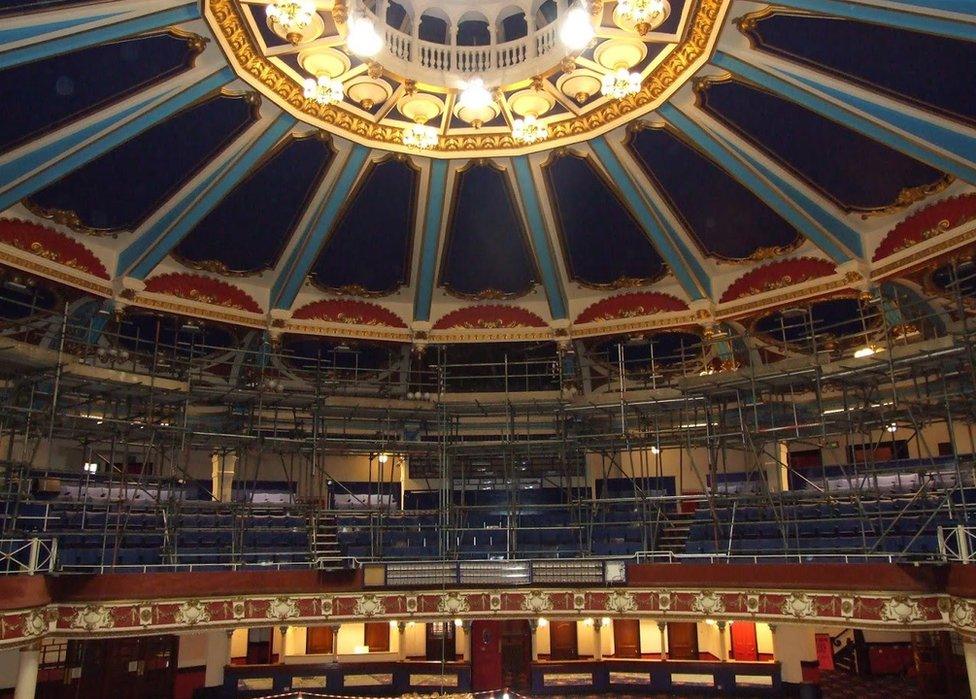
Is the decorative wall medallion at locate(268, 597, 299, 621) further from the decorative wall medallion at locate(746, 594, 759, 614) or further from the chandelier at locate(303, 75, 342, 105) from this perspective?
the chandelier at locate(303, 75, 342, 105)

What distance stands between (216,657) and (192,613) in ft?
15.8

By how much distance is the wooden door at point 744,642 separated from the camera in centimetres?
2077

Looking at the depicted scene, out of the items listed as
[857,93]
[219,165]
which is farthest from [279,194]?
[857,93]

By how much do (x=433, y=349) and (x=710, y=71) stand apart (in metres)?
10.8

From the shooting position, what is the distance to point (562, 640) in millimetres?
21828

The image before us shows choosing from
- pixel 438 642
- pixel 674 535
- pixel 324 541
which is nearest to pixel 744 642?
pixel 674 535

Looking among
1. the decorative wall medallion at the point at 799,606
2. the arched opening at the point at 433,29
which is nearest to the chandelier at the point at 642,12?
the arched opening at the point at 433,29

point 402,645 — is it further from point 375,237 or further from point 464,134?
point 464,134

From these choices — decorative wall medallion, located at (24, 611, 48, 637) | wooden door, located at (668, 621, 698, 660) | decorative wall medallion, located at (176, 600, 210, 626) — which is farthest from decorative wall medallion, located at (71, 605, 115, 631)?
wooden door, located at (668, 621, 698, 660)

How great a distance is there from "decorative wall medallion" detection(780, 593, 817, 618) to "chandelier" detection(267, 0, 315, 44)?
1389 centimetres

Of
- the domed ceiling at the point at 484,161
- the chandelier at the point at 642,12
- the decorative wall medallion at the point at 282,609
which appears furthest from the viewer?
the decorative wall medallion at the point at 282,609

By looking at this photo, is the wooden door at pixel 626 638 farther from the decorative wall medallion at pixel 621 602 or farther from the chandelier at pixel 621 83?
the chandelier at pixel 621 83

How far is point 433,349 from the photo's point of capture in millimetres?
22562

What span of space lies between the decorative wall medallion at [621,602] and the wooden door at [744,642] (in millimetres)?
5615
